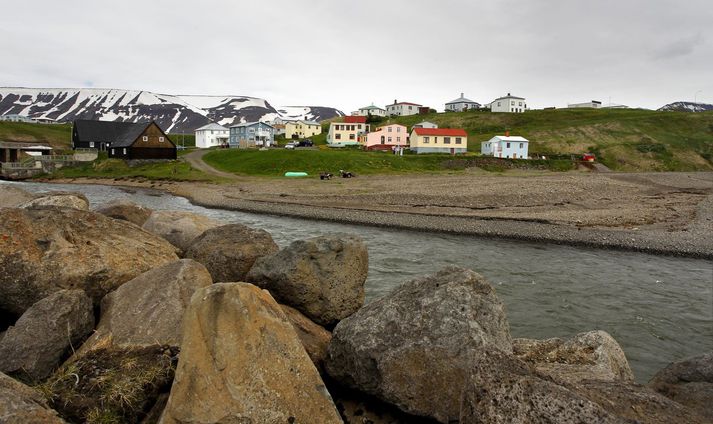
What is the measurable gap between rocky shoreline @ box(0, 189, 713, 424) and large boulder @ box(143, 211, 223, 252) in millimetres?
3913

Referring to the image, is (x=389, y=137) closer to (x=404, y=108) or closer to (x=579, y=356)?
(x=404, y=108)

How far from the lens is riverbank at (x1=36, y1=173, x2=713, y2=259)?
31.2m

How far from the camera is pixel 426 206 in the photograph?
4319 centimetres

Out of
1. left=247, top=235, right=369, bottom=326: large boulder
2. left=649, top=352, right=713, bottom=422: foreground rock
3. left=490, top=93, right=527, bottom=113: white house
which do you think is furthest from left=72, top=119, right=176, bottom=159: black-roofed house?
left=490, top=93, right=527, bottom=113: white house

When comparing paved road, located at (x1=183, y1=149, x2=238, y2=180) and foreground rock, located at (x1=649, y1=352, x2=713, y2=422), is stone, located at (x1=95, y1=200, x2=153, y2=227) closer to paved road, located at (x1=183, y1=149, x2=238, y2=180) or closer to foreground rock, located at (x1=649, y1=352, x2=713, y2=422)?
foreground rock, located at (x1=649, y1=352, x2=713, y2=422)

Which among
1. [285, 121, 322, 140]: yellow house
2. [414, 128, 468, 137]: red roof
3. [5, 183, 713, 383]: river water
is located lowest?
[5, 183, 713, 383]: river water

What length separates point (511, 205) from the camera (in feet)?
143

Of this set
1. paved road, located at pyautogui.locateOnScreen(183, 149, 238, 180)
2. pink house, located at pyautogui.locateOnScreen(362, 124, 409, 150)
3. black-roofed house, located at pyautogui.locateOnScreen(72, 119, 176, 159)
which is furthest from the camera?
pink house, located at pyautogui.locateOnScreen(362, 124, 409, 150)

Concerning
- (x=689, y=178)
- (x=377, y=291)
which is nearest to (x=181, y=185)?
(x=377, y=291)

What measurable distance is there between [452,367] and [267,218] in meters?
35.5

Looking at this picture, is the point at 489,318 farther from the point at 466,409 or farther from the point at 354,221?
the point at 354,221

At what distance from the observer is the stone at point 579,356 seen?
7.10 meters

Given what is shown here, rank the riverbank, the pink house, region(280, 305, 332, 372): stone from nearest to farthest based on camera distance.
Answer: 1. region(280, 305, 332, 372): stone
2. the riverbank
3. the pink house

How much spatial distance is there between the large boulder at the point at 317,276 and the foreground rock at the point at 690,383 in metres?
6.07
